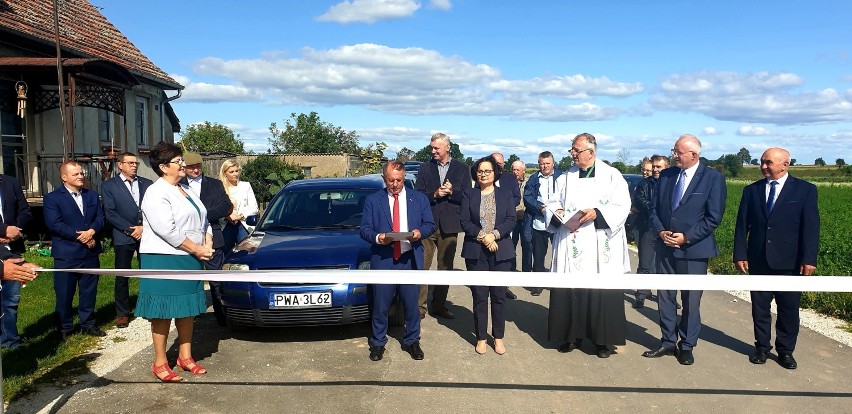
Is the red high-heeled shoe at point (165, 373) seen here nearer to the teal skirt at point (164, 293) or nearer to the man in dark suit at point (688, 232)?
the teal skirt at point (164, 293)

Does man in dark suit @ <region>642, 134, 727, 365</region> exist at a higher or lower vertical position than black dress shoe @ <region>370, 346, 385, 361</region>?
higher

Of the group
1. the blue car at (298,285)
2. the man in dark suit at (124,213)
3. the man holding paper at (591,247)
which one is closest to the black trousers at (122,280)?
the man in dark suit at (124,213)

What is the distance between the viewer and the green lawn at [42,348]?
17.7ft

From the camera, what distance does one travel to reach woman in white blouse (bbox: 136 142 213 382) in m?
5.15

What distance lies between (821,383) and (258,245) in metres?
5.29

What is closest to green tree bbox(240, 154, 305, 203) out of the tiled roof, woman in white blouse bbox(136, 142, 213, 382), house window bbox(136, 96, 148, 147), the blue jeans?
house window bbox(136, 96, 148, 147)

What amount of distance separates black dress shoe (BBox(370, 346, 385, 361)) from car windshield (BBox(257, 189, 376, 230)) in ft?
5.87

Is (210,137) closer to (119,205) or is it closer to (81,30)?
(81,30)

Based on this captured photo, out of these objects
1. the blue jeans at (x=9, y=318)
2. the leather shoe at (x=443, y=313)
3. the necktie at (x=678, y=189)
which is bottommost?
the leather shoe at (x=443, y=313)

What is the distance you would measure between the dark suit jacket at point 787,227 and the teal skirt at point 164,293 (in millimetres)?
5059

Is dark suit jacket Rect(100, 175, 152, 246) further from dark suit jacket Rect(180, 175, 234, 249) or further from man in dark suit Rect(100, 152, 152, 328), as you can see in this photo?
dark suit jacket Rect(180, 175, 234, 249)

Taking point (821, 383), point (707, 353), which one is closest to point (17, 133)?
point (707, 353)

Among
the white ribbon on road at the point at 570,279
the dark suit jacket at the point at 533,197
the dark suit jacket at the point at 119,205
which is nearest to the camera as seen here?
the white ribbon on road at the point at 570,279

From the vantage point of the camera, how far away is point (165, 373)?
17.5 feet
